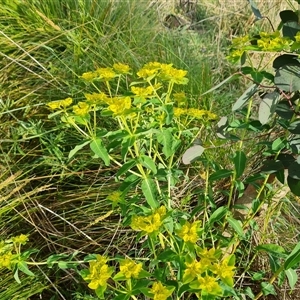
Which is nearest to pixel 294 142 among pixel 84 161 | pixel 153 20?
pixel 84 161

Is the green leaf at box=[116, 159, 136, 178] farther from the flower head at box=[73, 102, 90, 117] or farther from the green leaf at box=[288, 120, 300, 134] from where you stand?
the green leaf at box=[288, 120, 300, 134]

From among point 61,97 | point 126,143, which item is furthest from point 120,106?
point 61,97

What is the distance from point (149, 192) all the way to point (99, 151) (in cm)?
13

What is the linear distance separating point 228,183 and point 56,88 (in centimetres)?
78

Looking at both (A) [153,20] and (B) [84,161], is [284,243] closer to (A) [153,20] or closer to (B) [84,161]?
(B) [84,161]

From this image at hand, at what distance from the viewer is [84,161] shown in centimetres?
159

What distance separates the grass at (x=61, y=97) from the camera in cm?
145

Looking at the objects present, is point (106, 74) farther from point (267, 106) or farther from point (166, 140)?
point (267, 106)

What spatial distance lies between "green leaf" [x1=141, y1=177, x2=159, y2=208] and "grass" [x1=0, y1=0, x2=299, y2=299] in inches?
17.2

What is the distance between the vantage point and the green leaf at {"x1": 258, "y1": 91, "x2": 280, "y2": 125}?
95cm

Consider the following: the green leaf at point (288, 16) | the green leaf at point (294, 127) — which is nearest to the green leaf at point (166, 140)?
the green leaf at point (294, 127)

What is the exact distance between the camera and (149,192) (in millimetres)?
946

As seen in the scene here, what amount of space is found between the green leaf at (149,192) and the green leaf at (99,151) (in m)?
0.09

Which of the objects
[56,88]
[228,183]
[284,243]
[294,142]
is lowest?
[284,243]
